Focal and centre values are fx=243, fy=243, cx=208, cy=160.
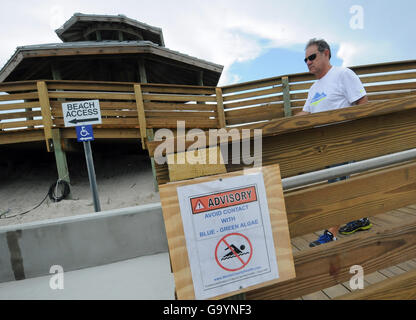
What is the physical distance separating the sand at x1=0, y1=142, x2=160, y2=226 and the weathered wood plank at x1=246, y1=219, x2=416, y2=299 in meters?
4.77

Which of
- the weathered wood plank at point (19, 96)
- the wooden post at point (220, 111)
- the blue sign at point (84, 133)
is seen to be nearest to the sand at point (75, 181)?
the weathered wood plank at point (19, 96)

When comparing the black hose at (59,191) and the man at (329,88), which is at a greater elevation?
the man at (329,88)

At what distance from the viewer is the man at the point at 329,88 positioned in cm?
210

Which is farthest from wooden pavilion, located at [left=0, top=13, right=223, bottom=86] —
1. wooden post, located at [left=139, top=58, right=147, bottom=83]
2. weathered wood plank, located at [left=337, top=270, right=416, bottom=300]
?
weathered wood plank, located at [left=337, top=270, right=416, bottom=300]

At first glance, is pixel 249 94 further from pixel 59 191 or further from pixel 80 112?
pixel 59 191

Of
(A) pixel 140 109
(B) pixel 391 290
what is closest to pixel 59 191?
(A) pixel 140 109

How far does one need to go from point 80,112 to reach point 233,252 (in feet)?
11.2

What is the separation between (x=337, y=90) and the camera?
2.19 metres

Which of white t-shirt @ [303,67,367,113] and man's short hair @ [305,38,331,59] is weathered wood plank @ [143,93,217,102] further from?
white t-shirt @ [303,67,367,113]

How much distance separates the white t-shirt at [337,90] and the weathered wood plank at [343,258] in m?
1.24

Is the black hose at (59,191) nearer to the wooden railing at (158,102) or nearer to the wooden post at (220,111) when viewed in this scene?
the wooden railing at (158,102)

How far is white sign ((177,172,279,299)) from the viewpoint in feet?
2.93
